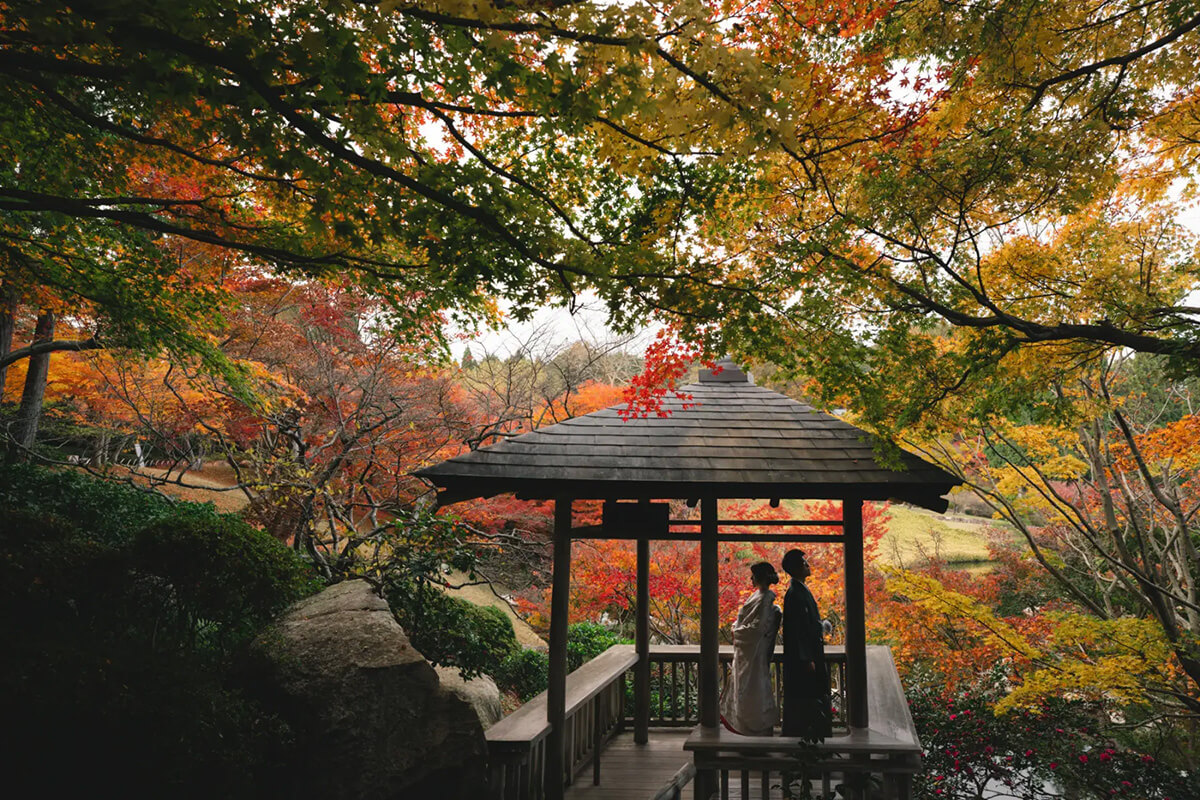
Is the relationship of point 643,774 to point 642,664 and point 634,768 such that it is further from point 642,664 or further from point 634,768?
point 642,664

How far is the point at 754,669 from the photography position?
5.22 meters

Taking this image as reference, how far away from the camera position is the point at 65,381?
480 inches

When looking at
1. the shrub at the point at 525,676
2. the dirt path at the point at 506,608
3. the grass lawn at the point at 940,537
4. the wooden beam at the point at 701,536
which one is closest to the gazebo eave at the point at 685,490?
the wooden beam at the point at 701,536

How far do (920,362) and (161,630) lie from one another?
7.28 meters

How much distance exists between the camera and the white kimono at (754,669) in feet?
16.8

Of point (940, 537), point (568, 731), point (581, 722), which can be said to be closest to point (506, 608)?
point (581, 722)

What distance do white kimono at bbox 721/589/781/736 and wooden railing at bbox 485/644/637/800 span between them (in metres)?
1.35

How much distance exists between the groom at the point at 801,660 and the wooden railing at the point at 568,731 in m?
1.75

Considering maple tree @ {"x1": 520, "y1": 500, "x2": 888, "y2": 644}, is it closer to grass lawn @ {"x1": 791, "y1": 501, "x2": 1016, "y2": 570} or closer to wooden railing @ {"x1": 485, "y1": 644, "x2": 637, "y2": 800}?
wooden railing @ {"x1": 485, "y1": 644, "x2": 637, "y2": 800}

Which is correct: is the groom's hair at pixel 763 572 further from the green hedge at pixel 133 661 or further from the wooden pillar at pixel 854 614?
the green hedge at pixel 133 661

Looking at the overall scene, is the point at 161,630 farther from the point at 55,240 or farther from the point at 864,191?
the point at 864,191

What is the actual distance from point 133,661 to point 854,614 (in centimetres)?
508

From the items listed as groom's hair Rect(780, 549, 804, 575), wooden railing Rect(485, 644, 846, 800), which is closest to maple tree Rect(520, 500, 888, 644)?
wooden railing Rect(485, 644, 846, 800)

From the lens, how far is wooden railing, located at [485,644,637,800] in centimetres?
457
